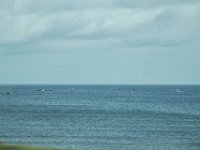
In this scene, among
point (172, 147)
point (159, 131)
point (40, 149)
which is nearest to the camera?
point (40, 149)

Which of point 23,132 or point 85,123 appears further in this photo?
point 85,123

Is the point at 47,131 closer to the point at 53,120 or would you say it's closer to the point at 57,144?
the point at 57,144

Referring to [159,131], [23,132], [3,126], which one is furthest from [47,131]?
[159,131]

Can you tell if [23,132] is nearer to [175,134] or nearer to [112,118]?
[175,134]

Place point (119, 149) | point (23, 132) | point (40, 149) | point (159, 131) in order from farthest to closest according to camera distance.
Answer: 1. point (159, 131)
2. point (23, 132)
3. point (119, 149)
4. point (40, 149)

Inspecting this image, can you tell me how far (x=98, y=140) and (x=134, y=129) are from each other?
17.6 meters

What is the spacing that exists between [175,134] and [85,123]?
2183cm

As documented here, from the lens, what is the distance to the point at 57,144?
6412 cm

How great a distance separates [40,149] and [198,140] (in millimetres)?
36996

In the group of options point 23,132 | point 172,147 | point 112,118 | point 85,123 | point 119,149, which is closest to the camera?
point 119,149

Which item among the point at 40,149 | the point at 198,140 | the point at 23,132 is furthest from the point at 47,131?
the point at 40,149

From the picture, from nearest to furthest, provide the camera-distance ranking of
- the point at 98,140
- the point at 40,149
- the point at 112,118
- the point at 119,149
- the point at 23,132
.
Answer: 1. the point at 40,149
2. the point at 119,149
3. the point at 98,140
4. the point at 23,132
5. the point at 112,118

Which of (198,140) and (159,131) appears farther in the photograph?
(159,131)

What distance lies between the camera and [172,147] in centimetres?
6384
